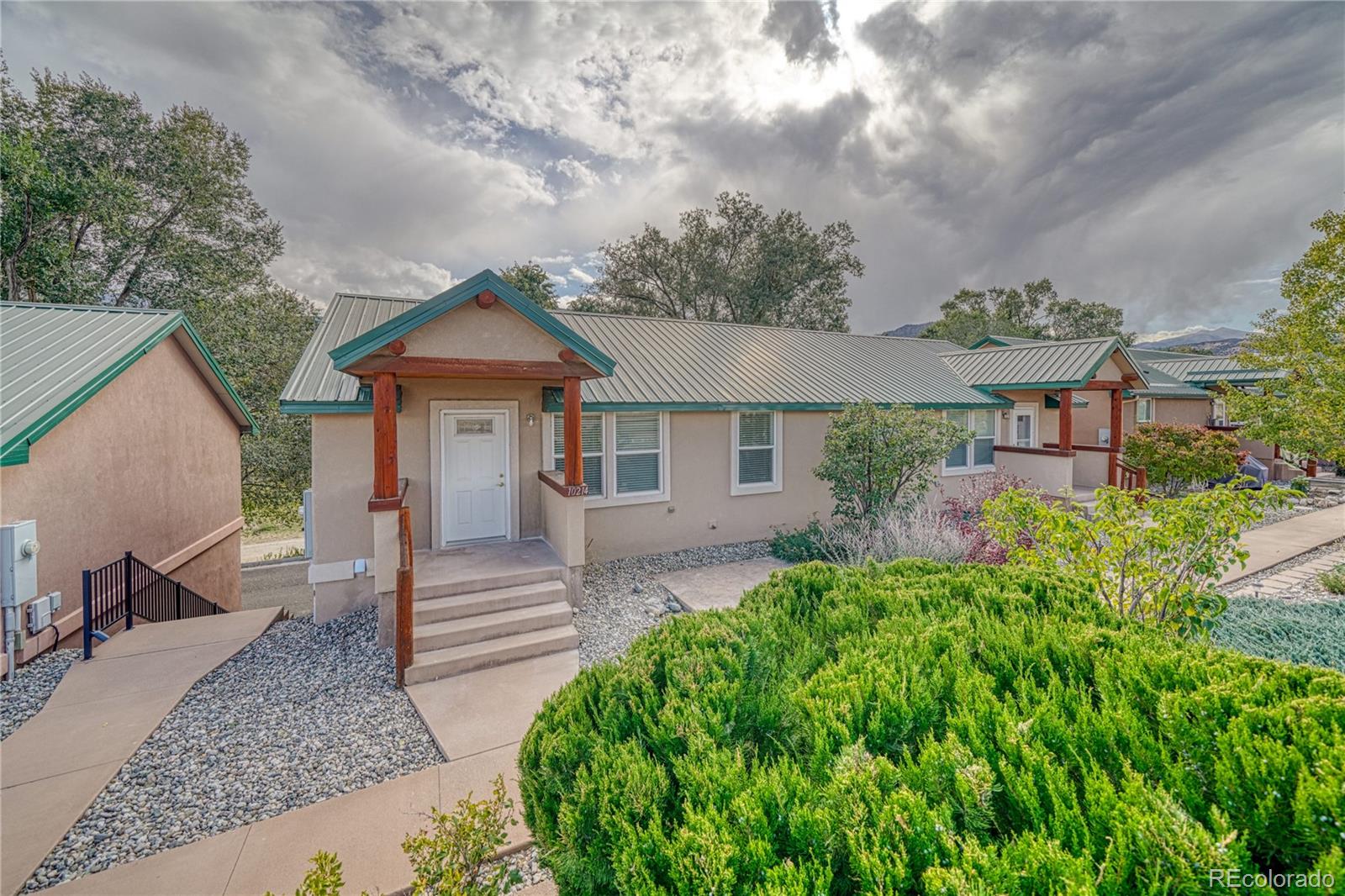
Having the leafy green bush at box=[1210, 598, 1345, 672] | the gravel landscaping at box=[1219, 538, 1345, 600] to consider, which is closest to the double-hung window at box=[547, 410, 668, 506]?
the leafy green bush at box=[1210, 598, 1345, 672]

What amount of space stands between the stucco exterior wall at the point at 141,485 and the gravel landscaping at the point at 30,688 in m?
0.37

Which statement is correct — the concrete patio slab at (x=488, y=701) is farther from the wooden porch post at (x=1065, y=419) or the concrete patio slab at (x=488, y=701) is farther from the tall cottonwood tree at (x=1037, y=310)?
the tall cottonwood tree at (x=1037, y=310)

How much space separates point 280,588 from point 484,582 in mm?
11860

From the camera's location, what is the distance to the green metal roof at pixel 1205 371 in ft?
73.8

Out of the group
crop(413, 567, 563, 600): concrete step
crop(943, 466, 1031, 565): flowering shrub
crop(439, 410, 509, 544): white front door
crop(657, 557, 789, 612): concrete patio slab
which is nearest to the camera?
crop(413, 567, 563, 600): concrete step

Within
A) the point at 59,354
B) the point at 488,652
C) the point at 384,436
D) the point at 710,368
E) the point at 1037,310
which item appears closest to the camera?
the point at 488,652

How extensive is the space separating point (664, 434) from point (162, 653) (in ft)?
25.8

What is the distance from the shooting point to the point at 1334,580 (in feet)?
24.8

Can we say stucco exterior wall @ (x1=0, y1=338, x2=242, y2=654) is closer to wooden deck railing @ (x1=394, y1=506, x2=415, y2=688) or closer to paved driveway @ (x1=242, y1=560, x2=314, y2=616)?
paved driveway @ (x1=242, y1=560, x2=314, y2=616)

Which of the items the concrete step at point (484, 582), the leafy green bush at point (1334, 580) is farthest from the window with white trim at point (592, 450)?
the leafy green bush at point (1334, 580)

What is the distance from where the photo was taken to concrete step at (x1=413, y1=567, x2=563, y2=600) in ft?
21.8

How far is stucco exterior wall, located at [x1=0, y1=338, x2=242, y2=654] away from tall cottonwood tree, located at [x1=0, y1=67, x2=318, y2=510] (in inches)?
204

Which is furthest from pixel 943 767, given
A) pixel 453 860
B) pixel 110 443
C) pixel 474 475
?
pixel 110 443

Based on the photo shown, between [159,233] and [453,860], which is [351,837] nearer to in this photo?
[453,860]
